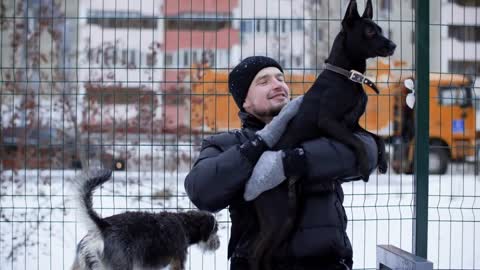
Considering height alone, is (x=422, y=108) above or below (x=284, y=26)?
below

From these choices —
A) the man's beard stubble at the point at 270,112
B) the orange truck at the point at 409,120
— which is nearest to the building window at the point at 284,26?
the orange truck at the point at 409,120

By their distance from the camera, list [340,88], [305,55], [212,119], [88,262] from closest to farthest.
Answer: [340,88], [88,262], [305,55], [212,119]

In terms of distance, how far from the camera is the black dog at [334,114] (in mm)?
2342

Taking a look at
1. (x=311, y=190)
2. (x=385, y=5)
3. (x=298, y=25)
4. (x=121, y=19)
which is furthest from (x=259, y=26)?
(x=311, y=190)

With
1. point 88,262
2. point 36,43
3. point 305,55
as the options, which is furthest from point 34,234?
point 305,55

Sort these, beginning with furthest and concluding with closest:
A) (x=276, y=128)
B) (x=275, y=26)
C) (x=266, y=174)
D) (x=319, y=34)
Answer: (x=319, y=34), (x=275, y=26), (x=276, y=128), (x=266, y=174)

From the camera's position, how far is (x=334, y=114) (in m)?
2.62

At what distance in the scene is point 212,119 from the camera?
225 inches

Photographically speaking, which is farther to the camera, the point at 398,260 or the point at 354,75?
the point at 398,260

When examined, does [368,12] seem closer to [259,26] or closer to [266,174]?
[266,174]

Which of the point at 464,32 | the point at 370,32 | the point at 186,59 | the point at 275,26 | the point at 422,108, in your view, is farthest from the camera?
the point at 464,32

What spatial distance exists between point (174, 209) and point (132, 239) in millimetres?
1358

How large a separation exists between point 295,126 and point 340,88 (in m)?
0.36

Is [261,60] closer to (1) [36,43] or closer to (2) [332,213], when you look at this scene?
(2) [332,213]
